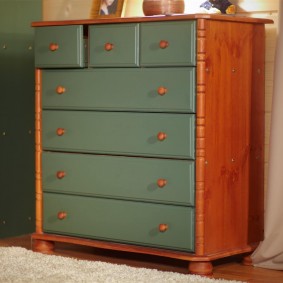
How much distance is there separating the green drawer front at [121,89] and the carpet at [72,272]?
0.72m

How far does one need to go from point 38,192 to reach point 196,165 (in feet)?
3.08

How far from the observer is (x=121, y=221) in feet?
13.6

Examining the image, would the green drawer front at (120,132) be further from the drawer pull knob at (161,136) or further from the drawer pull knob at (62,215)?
the drawer pull knob at (62,215)

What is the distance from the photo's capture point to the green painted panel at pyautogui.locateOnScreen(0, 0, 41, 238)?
16.0 ft

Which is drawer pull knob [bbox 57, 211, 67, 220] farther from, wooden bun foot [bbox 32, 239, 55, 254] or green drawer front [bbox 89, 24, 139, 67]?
green drawer front [bbox 89, 24, 139, 67]

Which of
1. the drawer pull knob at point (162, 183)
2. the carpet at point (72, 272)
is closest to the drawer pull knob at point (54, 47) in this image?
the drawer pull knob at point (162, 183)

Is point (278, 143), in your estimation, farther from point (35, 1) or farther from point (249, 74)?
point (35, 1)

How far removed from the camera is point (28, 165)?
4996 millimetres

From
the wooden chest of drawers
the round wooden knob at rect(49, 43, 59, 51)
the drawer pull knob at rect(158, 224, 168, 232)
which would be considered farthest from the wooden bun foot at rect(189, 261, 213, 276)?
the round wooden knob at rect(49, 43, 59, 51)

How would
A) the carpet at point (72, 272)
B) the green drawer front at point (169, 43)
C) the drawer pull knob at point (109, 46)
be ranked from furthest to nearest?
the drawer pull knob at point (109, 46)
the green drawer front at point (169, 43)
the carpet at point (72, 272)

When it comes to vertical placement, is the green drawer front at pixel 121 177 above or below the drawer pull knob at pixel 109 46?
below

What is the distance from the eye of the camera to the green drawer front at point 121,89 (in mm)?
3896

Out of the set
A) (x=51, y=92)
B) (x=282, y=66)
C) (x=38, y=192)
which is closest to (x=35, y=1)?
(x=51, y=92)

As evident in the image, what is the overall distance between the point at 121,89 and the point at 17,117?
1.03 metres
